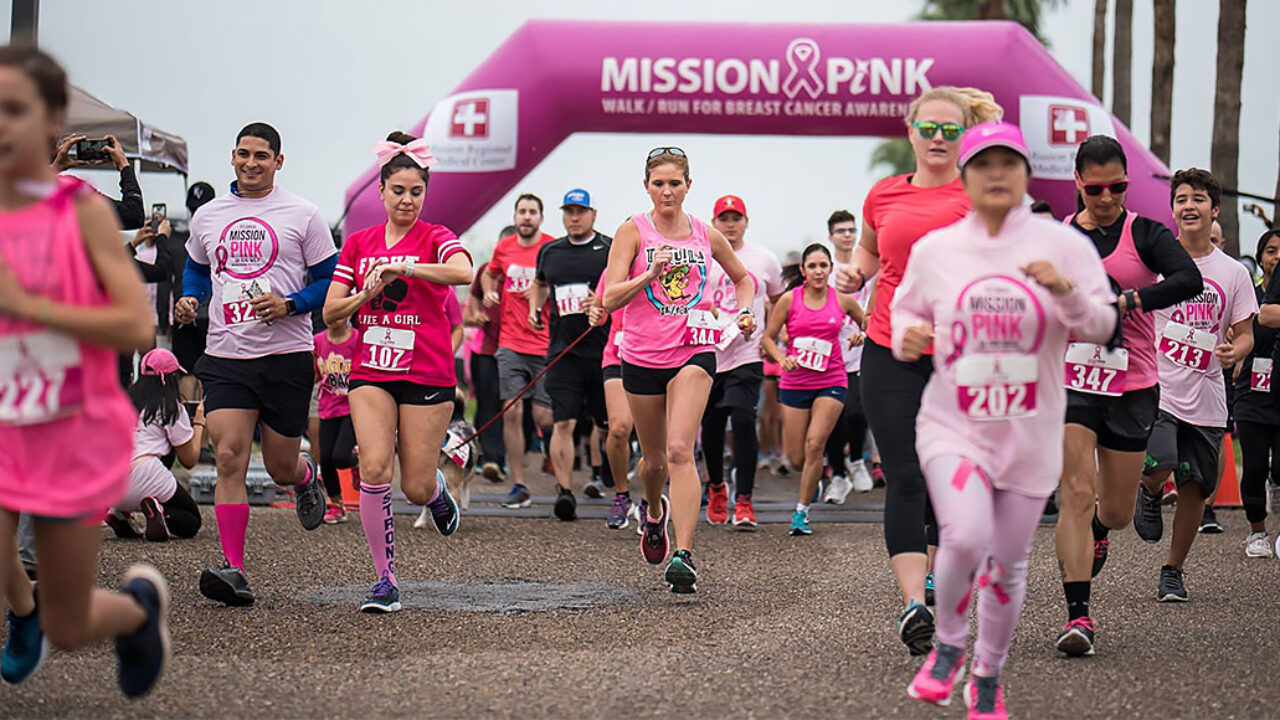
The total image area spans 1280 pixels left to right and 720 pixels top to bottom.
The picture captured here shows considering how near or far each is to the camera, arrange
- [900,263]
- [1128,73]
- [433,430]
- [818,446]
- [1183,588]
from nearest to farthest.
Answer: [900,263]
[433,430]
[1183,588]
[818,446]
[1128,73]

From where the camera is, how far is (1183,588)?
793 centimetres

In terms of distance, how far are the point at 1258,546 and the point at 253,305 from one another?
624 cm

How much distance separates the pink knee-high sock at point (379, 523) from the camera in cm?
717

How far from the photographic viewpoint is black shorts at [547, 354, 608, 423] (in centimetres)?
1215

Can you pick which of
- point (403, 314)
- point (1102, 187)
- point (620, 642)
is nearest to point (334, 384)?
point (403, 314)

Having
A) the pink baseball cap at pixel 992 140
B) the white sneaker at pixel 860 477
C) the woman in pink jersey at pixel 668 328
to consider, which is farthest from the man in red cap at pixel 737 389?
the pink baseball cap at pixel 992 140

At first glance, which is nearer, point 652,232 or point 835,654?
point 835,654

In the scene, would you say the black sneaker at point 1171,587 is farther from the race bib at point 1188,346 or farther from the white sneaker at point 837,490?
the white sneaker at point 837,490

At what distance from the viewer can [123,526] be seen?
32.1 ft

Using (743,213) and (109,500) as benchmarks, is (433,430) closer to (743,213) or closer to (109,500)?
(109,500)

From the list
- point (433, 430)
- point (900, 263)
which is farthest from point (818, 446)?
point (900, 263)

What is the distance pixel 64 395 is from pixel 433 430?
3.13m

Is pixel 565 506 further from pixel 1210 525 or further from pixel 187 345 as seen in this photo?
pixel 1210 525

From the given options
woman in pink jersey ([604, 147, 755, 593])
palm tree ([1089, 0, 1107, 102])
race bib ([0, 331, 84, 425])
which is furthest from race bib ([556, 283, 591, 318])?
palm tree ([1089, 0, 1107, 102])
